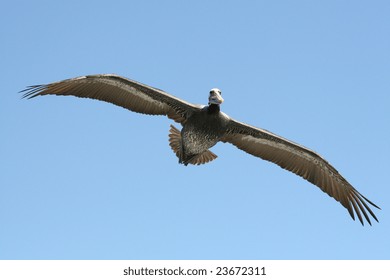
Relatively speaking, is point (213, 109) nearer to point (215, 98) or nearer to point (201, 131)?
point (215, 98)

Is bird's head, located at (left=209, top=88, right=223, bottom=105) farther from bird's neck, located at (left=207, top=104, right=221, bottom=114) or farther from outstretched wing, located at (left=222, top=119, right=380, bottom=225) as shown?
outstretched wing, located at (left=222, top=119, right=380, bottom=225)

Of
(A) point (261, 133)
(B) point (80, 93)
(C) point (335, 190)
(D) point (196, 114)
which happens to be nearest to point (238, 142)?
(A) point (261, 133)

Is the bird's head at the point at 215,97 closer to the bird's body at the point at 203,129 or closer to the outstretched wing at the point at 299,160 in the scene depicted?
the bird's body at the point at 203,129

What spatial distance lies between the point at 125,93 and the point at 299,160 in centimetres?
412

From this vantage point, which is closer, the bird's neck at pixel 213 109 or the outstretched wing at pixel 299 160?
the bird's neck at pixel 213 109

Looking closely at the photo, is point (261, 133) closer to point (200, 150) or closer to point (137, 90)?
point (200, 150)

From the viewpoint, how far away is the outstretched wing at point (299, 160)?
13.5 meters

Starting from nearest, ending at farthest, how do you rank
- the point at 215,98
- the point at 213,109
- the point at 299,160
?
the point at 215,98 → the point at 213,109 → the point at 299,160

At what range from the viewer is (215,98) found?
12.3 meters

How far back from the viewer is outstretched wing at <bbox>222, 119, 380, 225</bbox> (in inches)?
531

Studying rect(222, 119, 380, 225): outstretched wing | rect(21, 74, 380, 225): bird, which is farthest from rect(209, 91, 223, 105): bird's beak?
rect(222, 119, 380, 225): outstretched wing

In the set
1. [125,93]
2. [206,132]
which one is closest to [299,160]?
[206,132]

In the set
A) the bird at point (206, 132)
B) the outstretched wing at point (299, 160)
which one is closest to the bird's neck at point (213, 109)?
the bird at point (206, 132)

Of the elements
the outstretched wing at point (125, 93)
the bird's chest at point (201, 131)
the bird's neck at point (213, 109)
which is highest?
the outstretched wing at point (125, 93)
